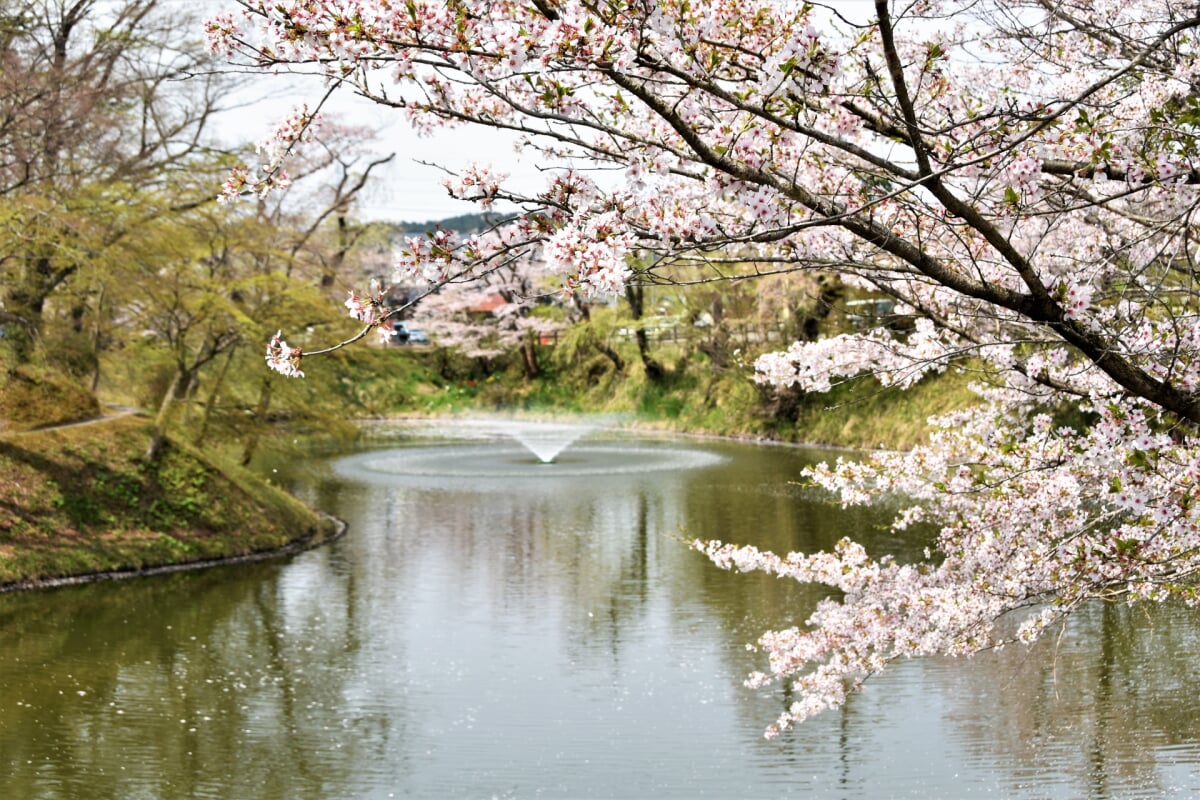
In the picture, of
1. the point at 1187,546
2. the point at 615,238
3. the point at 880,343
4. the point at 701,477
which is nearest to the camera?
the point at 615,238

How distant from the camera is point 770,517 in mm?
15766

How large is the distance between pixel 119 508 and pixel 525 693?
7062 mm

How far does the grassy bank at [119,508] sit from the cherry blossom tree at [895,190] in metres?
8.92

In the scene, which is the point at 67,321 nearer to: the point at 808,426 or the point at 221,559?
the point at 221,559

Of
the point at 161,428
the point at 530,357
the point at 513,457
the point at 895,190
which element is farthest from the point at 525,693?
the point at 530,357

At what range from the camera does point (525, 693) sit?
8320 millimetres

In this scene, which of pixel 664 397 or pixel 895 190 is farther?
pixel 664 397

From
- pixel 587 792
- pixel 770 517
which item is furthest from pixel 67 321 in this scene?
pixel 587 792

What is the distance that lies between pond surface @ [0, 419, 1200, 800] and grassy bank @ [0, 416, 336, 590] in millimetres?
578

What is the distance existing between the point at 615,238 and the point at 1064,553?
333 centimetres

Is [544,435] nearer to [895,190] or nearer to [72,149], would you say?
[72,149]

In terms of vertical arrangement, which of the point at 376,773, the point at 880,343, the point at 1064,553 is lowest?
the point at 376,773

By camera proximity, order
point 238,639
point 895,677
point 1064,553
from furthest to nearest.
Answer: point 238,639
point 895,677
point 1064,553

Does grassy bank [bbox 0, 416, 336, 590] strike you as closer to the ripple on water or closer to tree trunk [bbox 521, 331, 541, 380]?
the ripple on water
